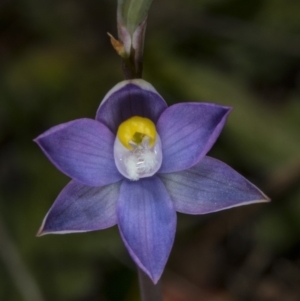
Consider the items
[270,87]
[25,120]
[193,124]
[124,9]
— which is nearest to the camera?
[124,9]

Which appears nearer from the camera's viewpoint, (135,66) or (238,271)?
(135,66)

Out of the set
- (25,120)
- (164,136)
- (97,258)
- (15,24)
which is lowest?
(97,258)

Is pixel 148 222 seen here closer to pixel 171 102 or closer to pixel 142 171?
pixel 142 171

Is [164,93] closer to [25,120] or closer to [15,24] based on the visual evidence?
Result: [25,120]

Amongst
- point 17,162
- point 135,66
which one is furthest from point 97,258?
point 135,66

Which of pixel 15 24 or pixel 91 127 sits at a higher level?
pixel 91 127

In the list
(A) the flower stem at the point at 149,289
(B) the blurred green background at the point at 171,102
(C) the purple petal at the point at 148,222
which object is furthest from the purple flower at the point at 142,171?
(B) the blurred green background at the point at 171,102
